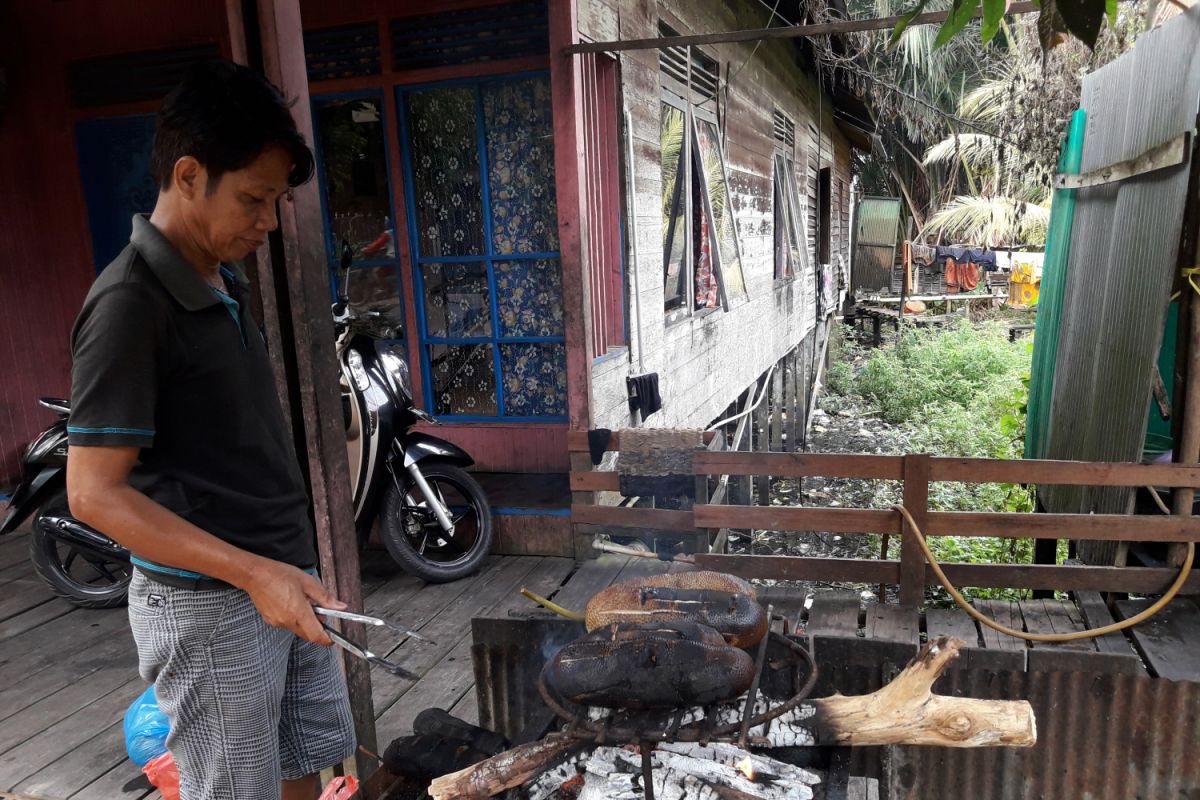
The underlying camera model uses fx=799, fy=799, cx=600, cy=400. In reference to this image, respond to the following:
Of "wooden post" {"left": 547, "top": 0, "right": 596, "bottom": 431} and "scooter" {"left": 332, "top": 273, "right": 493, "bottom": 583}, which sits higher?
"wooden post" {"left": 547, "top": 0, "right": 596, "bottom": 431}

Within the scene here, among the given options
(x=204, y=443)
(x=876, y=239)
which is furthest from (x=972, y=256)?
(x=204, y=443)

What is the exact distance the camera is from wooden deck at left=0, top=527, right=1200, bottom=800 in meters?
2.84

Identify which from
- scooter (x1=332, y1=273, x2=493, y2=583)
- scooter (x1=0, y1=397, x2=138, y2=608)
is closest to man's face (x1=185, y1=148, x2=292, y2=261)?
scooter (x1=332, y1=273, x2=493, y2=583)

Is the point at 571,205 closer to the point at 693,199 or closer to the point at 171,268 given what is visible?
the point at 693,199

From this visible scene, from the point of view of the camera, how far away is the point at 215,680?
1.84 m

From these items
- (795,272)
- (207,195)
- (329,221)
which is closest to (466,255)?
(329,221)

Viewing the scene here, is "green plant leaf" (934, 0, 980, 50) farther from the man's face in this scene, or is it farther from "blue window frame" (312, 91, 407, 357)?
"blue window frame" (312, 91, 407, 357)

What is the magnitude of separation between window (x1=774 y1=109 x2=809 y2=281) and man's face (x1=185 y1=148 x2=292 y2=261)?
32.6ft

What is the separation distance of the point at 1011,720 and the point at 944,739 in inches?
6.7

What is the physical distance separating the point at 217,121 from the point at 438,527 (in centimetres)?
310

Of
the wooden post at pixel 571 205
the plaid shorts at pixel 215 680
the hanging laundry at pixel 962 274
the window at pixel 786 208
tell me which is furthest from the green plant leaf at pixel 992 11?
the hanging laundry at pixel 962 274

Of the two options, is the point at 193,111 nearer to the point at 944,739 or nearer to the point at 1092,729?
the point at 944,739

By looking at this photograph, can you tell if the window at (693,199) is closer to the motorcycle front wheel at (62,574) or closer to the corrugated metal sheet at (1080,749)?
the corrugated metal sheet at (1080,749)

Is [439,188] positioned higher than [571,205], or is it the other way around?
[439,188]
